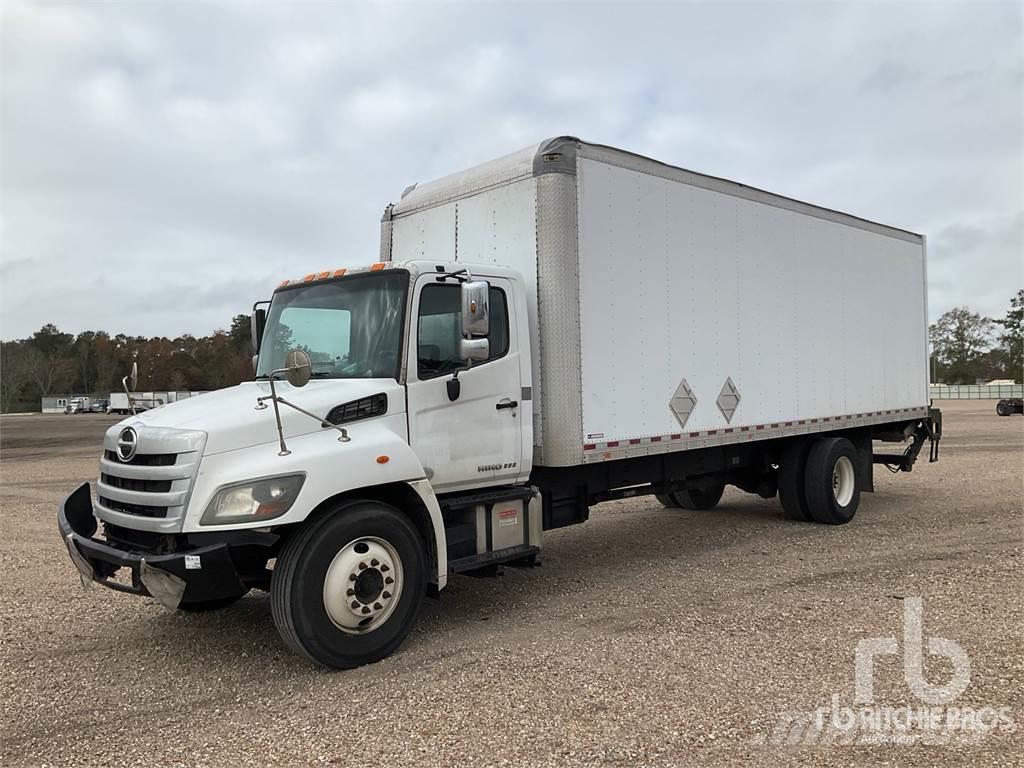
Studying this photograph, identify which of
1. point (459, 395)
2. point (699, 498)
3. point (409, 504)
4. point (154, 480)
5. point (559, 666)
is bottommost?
point (559, 666)

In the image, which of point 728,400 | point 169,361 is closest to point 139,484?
point 728,400

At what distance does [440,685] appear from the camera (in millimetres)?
4641

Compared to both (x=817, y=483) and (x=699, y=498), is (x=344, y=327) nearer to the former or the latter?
(x=817, y=483)

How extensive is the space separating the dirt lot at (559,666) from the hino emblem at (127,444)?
1.42m

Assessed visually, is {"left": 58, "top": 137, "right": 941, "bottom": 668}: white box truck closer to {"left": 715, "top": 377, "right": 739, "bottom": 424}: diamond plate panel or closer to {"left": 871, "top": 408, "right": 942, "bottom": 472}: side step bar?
{"left": 715, "top": 377, "right": 739, "bottom": 424}: diamond plate panel

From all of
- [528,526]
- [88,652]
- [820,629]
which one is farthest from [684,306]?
[88,652]

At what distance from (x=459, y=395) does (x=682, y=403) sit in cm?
255

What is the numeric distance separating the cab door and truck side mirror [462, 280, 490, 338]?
0.43 meters

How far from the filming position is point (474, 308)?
16.9ft

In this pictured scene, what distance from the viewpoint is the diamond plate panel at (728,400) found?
775 cm

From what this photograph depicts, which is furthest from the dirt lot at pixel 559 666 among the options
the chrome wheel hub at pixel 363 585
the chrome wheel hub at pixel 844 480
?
the chrome wheel hub at pixel 844 480

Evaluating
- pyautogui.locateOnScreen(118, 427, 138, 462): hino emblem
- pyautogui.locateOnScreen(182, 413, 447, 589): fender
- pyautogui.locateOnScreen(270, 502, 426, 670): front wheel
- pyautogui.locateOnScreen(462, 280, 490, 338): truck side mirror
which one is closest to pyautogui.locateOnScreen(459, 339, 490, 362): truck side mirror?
pyautogui.locateOnScreen(462, 280, 490, 338): truck side mirror

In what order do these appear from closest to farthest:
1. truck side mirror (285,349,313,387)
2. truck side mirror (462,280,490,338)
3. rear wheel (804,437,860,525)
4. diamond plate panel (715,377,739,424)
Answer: truck side mirror (285,349,313,387), truck side mirror (462,280,490,338), diamond plate panel (715,377,739,424), rear wheel (804,437,860,525)

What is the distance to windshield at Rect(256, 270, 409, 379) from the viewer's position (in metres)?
5.46
